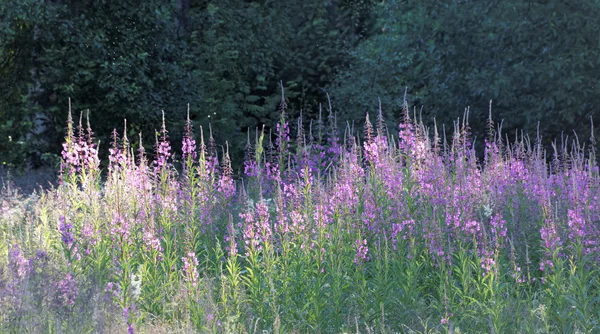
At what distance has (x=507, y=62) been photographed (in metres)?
15.6

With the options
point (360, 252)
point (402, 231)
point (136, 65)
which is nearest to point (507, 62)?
point (136, 65)

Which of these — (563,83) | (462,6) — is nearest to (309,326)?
(563,83)

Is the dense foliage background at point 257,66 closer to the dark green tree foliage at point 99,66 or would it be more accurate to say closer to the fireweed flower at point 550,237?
the dark green tree foliage at point 99,66

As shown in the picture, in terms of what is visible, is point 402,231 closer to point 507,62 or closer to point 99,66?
point 507,62

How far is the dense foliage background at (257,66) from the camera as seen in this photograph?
599 inches

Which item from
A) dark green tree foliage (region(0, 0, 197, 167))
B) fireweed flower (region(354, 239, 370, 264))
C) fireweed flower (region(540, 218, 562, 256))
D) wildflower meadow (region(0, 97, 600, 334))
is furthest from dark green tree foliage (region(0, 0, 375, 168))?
fireweed flower (region(540, 218, 562, 256))

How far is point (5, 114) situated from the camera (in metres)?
17.6

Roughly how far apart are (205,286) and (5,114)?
40.1 ft

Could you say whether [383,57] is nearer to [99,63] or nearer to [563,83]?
[563,83]

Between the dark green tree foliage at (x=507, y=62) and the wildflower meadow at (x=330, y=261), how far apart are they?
691cm

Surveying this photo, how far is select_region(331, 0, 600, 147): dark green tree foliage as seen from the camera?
14.8 metres

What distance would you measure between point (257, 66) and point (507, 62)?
6.35 m

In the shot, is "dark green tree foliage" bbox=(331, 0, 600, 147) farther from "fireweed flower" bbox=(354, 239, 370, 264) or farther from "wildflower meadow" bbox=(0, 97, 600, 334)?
"fireweed flower" bbox=(354, 239, 370, 264)

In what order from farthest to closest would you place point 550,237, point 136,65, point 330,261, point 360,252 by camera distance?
1. point 136,65
2. point 330,261
3. point 360,252
4. point 550,237
